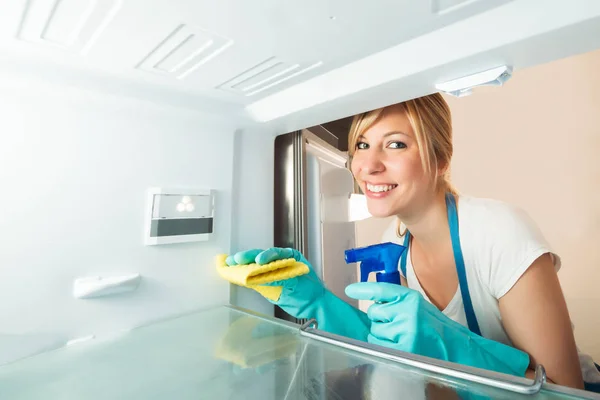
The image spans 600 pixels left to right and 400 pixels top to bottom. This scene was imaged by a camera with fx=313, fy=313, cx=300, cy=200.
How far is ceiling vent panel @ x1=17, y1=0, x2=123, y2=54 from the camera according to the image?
0.45 meters

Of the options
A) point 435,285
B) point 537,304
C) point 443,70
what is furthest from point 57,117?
point 537,304

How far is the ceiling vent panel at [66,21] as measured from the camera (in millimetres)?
450

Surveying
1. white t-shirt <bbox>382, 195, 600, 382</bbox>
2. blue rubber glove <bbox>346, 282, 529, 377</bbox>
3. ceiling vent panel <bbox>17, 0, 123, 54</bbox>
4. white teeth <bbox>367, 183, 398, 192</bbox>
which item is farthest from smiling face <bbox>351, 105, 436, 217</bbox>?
ceiling vent panel <bbox>17, 0, 123, 54</bbox>

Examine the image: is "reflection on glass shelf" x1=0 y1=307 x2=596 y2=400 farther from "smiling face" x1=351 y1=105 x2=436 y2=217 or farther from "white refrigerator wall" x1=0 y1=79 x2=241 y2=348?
"smiling face" x1=351 y1=105 x2=436 y2=217

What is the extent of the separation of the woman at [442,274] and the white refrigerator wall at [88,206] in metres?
0.20

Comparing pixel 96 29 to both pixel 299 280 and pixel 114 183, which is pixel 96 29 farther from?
pixel 299 280

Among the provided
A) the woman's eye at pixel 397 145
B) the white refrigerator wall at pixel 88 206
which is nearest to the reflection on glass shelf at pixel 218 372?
the white refrigerator wall at pixel 88 206

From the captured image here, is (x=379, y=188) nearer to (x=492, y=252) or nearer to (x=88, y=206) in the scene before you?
(x=492, y=252)

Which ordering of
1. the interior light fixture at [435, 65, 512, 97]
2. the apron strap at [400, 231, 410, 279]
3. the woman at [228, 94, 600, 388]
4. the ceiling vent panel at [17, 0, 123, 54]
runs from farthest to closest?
the apron strap at [400, 231, 410, 279], the woman at [228, 94, 600, 388], the interior light fixture at [435, 65, 512, 97], the ceiling vent panel at [17, 0, 123, 54]

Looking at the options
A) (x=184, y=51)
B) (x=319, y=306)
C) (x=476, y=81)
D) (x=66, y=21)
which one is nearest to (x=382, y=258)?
(x=319, y=306)

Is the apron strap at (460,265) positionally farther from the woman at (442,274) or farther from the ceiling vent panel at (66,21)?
the ceiling vent panel at (66,21)

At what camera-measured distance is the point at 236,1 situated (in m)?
0.46

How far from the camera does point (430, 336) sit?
2.18 ft

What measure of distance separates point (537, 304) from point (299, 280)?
0.56m
